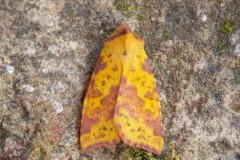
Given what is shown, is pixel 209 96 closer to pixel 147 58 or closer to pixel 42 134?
pixel 147 58

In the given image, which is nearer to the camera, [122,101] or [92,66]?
[122,101]

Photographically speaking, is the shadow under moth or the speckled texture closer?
the shadow under moth

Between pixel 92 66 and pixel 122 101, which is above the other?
pixel 92 66

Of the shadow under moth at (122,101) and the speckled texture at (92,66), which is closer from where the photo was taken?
the shadow under moth at (122,101)
